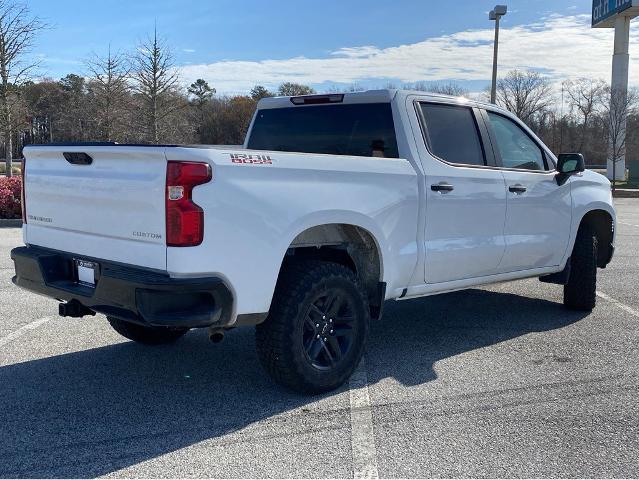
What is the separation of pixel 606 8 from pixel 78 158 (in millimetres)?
43572

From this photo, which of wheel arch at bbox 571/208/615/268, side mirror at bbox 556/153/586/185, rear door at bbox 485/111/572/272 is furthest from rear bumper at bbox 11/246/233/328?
wheel arch at bbox 571/208/615/268

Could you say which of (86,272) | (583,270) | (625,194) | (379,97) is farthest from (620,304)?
(625,194)

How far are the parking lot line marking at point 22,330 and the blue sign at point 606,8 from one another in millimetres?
39924

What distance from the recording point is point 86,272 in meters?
3.95

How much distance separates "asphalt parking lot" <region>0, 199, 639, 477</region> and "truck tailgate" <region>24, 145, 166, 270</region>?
982 millimetres

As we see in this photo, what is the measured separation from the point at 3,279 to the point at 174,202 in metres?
5.64

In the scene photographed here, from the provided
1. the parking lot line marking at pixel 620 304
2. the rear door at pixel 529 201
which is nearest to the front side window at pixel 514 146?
the rear door at pixel 529 201

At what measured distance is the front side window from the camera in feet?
18.6

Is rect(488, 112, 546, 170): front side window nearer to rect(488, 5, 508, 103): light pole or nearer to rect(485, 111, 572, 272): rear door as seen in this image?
rect(485, 111, 572, 272): rear door

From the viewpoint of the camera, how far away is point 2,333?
5676 mm

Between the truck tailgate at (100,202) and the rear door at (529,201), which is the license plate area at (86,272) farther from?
the rear door at (529,201)

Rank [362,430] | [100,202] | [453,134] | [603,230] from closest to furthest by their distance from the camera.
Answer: [362,430] → [100,202] → [453,134] → [603,230]

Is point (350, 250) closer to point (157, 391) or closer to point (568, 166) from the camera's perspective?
point (157, 391)

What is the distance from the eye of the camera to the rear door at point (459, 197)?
4.86 metres
